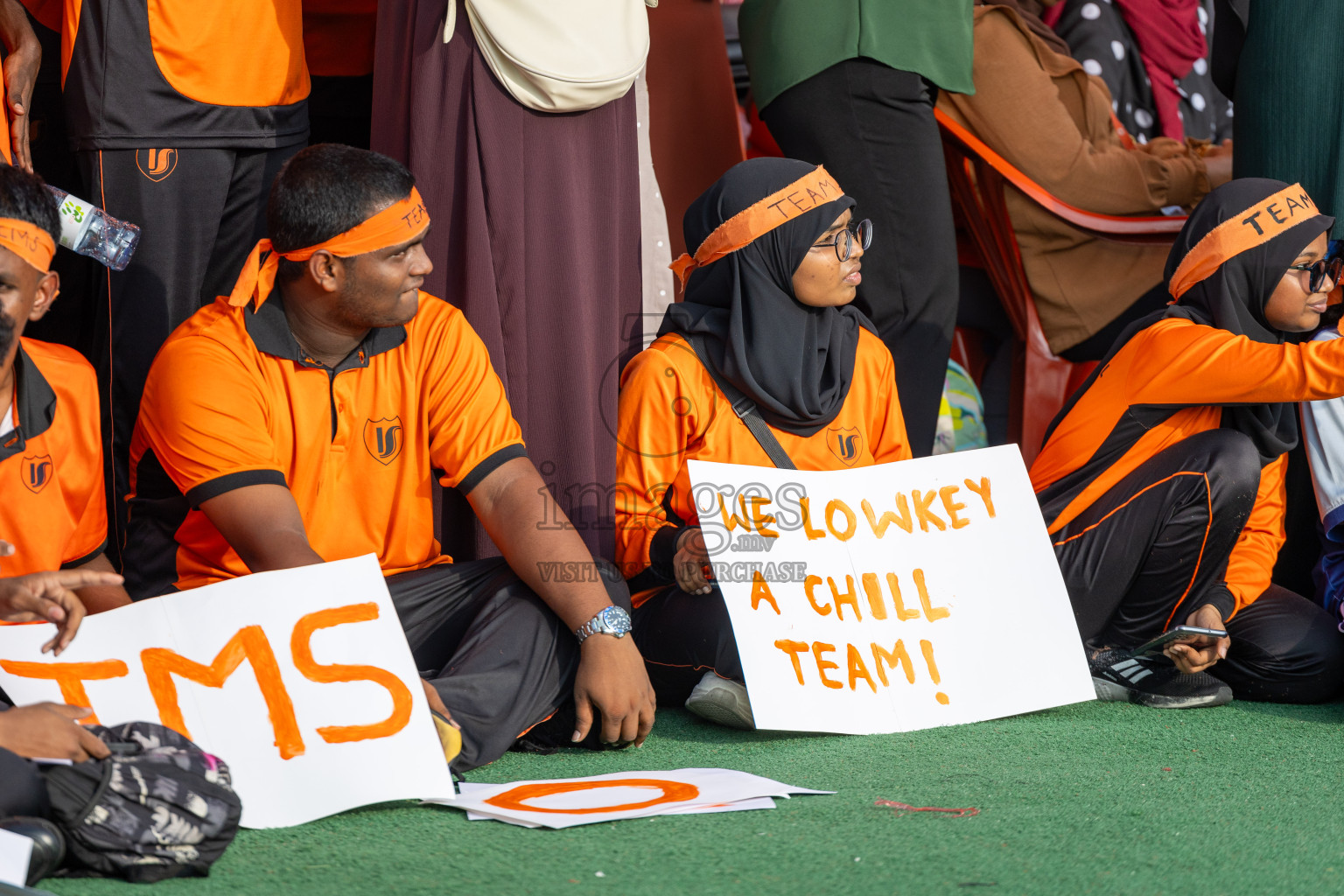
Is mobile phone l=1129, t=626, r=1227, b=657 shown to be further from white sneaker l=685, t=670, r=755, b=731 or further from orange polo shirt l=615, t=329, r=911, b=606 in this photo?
white sneaker l=685, t=670, r=755, b=731

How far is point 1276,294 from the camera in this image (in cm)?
319

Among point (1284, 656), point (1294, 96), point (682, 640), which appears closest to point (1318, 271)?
point (1294, 96)

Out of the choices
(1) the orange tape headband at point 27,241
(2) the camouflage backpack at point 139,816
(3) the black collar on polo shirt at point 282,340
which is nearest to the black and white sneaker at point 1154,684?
(3) the black collar on polo shirt at point 282,340

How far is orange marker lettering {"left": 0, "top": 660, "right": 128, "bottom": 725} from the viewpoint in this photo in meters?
2.14

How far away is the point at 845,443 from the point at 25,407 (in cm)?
172

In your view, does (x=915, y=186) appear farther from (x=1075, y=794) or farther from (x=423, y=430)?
(x=1075, y=794)

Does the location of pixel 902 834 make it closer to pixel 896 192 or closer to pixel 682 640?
pixel 682 640

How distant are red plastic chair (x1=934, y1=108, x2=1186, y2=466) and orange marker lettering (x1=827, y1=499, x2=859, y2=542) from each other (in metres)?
1.52

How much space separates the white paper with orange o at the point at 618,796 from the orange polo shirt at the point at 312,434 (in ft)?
2.20

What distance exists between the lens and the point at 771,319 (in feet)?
10.4

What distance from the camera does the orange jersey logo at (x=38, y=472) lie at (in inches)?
95.0

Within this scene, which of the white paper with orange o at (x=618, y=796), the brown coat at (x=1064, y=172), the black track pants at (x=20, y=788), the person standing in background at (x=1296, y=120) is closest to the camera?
the black track pants at (x=20, y=788)

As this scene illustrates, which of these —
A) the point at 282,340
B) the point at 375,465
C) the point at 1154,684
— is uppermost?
the point at 282,340

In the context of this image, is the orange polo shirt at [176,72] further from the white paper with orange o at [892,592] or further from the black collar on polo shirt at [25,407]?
the white paper with orange o at [892,592]
